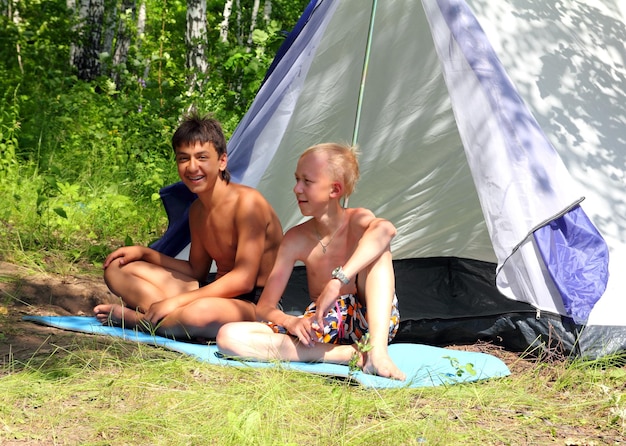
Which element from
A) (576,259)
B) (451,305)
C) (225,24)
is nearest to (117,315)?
(451,305)

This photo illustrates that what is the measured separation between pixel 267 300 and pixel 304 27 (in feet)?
4.60

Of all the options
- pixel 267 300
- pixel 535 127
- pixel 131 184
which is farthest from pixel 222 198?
pixel 131 184

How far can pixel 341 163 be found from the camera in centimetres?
344

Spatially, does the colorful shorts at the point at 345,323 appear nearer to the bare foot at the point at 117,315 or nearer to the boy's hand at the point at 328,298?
the boy's hand at the point at 328,298

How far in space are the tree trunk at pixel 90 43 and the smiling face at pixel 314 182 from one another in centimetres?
617

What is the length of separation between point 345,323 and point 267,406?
0.78 metres

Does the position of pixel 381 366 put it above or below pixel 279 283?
below

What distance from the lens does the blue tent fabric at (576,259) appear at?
3.33m

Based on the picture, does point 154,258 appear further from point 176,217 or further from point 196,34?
point 196,34

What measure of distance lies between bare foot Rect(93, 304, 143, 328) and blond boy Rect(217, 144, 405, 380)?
1.94 ft

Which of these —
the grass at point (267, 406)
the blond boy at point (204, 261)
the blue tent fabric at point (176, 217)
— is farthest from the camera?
the blue tent fabric at point (176, 217)

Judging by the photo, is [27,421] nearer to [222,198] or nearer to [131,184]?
[222,198]

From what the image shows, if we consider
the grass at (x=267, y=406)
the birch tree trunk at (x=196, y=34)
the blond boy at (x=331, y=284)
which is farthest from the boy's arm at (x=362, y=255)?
the birch tree trunk at (x=196, y=34)

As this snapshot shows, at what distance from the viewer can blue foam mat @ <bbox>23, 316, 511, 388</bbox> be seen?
3.15 m
